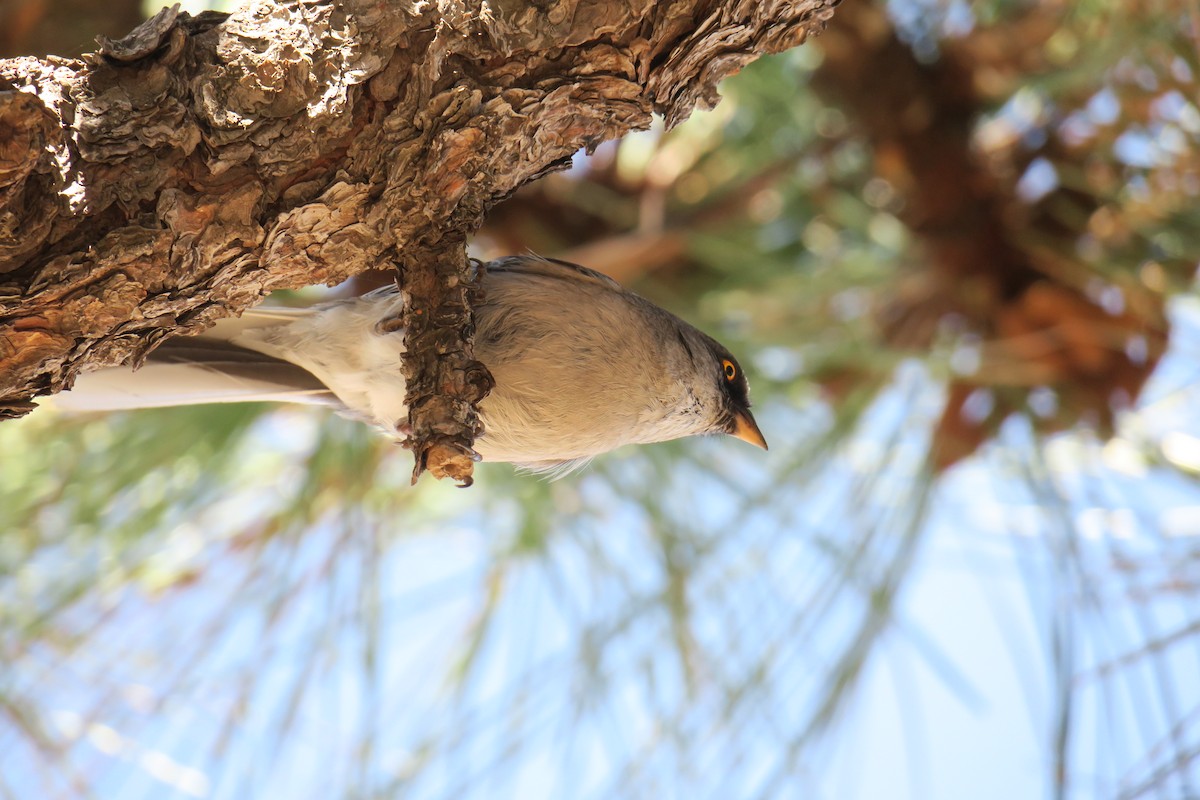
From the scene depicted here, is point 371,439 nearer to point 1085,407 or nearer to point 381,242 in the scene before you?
point 381,242

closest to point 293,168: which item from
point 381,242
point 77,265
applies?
point 381,242

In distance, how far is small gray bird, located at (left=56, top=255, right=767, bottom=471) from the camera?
6.64 ft

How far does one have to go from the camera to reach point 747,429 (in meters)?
2.59

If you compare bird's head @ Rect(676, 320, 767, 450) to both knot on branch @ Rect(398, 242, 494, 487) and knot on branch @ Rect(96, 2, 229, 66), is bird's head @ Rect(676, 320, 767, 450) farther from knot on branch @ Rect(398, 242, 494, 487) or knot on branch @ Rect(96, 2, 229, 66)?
knot on branch @ Rect(96, 2, 229, 66)

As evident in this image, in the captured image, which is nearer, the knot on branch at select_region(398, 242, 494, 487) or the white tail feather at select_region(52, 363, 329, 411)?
the knot on branch at select_region(398, 242, 494, 487)

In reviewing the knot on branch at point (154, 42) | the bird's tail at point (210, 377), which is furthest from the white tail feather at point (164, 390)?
the knot on branch at point (154, 42)

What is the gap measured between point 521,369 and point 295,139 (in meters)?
0.78

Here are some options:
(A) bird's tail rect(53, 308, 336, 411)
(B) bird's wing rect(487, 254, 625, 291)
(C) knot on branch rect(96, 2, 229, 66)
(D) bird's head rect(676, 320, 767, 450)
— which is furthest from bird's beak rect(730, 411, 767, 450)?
(C) knot on branch rect(96, 2, 229, 66)

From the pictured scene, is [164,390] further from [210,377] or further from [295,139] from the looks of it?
[295,139]

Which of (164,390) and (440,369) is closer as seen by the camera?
(440,369)

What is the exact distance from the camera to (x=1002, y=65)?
2.89 meters

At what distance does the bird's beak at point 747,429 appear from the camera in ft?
8.46

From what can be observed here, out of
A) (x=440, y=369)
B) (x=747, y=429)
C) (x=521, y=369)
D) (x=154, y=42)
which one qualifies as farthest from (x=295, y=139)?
(x=747, y=429)

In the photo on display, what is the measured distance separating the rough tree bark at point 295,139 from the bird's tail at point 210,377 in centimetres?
74
